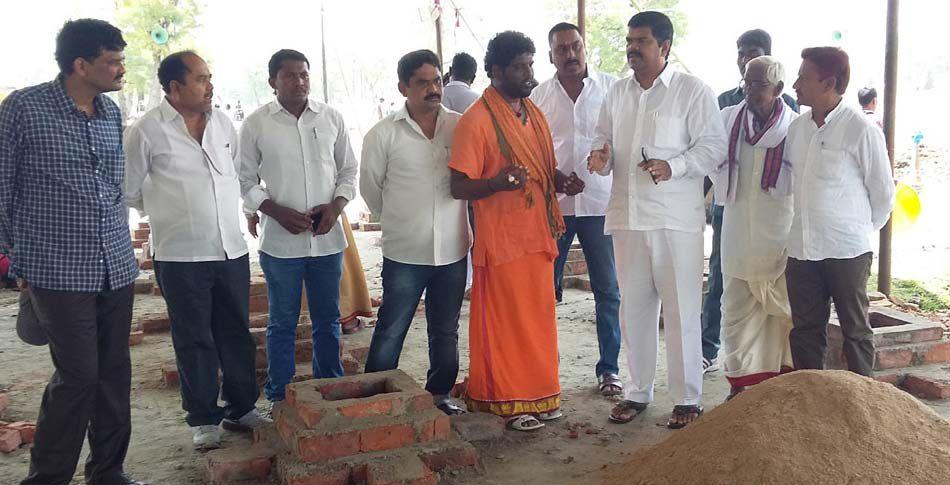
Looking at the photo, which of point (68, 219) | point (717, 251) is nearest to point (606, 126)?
point (717, 251)

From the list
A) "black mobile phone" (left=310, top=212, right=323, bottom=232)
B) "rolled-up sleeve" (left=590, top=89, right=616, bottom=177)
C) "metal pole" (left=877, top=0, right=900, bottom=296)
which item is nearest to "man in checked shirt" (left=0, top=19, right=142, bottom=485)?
"black mobile phone" (left=310, top=212, right=323, bottom=232)

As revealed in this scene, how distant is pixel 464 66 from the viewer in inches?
238

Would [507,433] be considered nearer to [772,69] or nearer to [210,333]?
[210,333]

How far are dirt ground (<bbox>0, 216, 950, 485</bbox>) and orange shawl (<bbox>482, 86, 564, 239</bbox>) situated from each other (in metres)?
0.40

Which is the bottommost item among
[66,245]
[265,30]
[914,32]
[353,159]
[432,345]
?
[432,345]

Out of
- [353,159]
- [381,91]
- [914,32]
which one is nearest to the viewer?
[353,159]

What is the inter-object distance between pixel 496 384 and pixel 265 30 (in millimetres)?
36376

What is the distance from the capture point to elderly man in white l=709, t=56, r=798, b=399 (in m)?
4.12

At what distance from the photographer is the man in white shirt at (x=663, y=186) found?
392cm

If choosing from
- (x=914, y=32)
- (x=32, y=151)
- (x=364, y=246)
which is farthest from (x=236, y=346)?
(x=914, y=32)

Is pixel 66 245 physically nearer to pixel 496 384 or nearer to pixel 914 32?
pixel 496 384

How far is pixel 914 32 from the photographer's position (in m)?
20.0

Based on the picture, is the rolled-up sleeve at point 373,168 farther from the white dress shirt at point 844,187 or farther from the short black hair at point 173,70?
the white dress shirt at point 844,187

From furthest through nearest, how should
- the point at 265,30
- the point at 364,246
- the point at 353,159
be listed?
the point at 265,30 < the point at 364,246 < the point at 353,159
